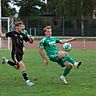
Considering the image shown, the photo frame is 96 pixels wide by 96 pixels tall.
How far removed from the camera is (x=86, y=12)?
73.9 metres

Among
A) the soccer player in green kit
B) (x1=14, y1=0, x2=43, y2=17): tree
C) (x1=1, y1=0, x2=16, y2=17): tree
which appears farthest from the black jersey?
(x1=14, y1=0, x2=43, y2=17): tree

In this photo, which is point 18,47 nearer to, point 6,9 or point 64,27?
point 64,27

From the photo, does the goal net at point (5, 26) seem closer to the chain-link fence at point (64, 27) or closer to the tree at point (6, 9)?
the chain-link fence at point (64, 27)

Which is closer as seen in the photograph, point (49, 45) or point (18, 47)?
point (18, 47)

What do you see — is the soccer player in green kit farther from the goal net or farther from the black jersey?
the goal net

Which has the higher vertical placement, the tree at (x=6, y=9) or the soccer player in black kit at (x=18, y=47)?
the tree at (x=6, y=9)

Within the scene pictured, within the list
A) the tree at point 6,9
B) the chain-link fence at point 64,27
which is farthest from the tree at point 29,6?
the chain-link fence at point 64,27

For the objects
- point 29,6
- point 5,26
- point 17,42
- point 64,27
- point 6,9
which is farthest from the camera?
point 29,6

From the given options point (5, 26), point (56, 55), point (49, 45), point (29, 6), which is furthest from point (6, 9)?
point (56, 55)

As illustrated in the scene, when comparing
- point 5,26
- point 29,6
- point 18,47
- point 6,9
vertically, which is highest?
point 29,6

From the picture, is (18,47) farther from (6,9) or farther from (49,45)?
(6,9)

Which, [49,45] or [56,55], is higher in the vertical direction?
[49,45]

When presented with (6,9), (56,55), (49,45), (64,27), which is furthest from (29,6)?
(56,55)

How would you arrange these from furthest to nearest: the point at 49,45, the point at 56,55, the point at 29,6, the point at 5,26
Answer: the point at 29,6 → the point at 5,26 → the point at 49,45 → the point at 56,55
